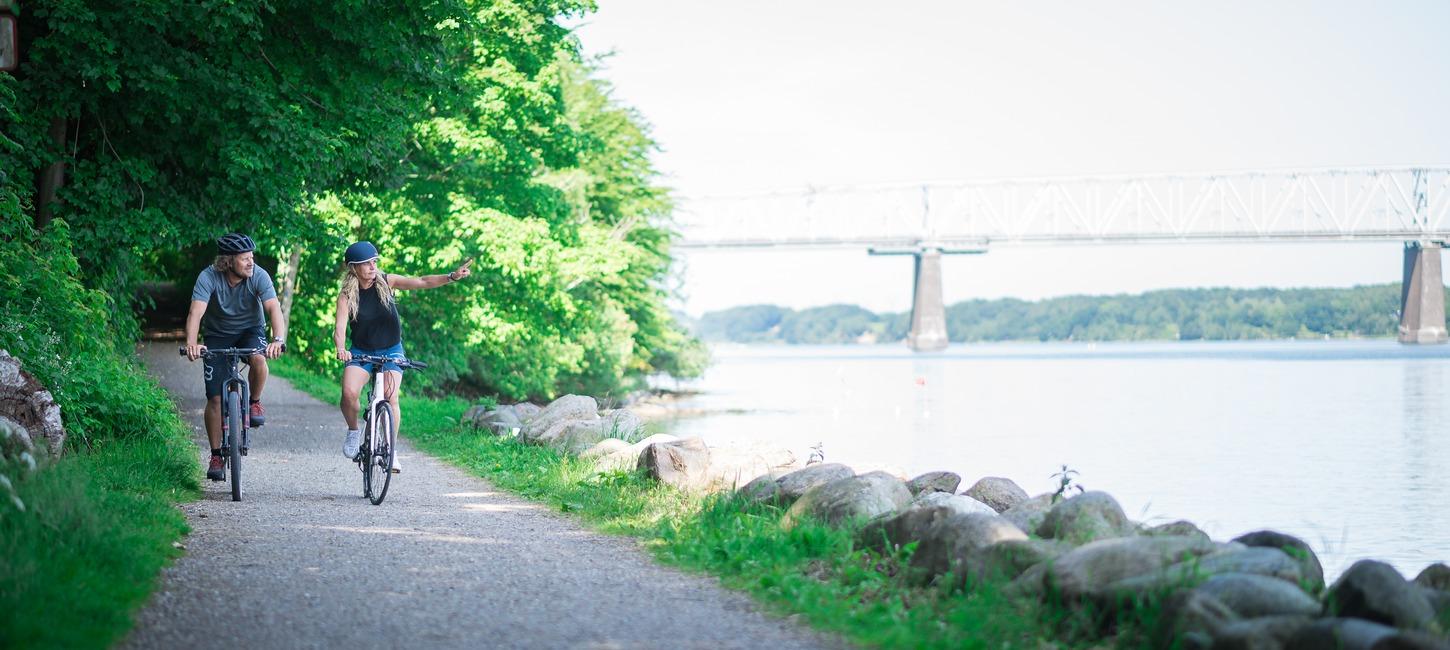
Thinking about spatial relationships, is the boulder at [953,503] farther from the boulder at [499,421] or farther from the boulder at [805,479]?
the boulder at [499,421]

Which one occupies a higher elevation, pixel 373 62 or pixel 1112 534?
pixel 373 62

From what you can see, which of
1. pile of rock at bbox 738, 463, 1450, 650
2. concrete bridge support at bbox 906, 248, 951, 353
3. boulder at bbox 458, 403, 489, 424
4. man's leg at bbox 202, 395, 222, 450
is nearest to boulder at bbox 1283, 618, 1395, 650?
pile of rock at bbox 738, 463, 1450, 650

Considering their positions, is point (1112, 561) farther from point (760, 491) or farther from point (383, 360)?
point (383, 360)

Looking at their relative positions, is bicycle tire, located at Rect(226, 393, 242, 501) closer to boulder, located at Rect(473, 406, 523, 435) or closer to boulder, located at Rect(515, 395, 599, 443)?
boulder, located at Rect(515, 395, 599, 443)

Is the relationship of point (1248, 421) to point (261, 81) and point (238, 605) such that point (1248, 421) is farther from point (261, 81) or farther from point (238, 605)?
point (238, 605)

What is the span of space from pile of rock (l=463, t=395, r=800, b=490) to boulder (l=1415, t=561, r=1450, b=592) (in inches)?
192

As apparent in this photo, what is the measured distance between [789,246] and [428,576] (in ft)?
291

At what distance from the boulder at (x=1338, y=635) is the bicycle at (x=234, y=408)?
6.81 metres

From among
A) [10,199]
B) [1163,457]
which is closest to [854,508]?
[10,199]

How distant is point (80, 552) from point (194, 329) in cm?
307

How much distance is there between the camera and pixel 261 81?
44.4 ft

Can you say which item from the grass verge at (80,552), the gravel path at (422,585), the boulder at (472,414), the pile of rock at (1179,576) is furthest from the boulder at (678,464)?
the boulder at (472,414)

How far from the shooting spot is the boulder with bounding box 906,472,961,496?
10.1m

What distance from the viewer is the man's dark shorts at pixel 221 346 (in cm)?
920
